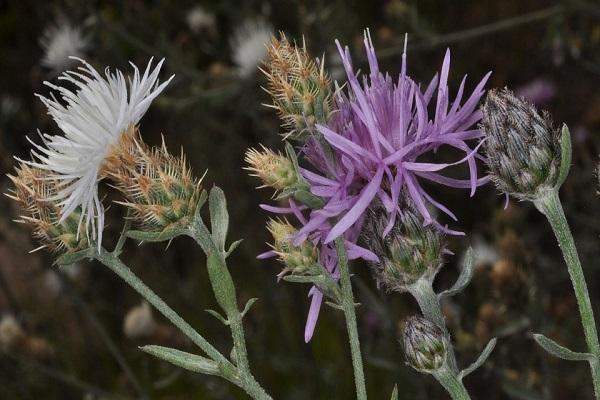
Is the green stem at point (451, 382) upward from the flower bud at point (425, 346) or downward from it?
downward

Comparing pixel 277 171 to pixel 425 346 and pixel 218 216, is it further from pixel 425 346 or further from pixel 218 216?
pixel 425 346

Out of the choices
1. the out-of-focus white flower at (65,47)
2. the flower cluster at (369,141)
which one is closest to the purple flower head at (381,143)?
the flower cluster at (369,141)

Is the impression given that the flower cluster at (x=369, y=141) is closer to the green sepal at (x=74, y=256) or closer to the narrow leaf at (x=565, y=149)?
the narrow leaf at (x=565, y=149)

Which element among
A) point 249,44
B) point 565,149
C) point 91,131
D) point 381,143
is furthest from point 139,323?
point 565,149

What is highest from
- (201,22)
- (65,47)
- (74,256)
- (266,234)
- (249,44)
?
(201,22)

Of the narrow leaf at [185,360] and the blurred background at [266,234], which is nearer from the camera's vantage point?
the narrow leaf at [185,360]

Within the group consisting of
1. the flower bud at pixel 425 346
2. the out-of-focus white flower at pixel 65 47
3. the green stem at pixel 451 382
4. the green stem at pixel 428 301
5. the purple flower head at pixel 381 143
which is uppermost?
the out-of-focus white flower at pixel 65 47
